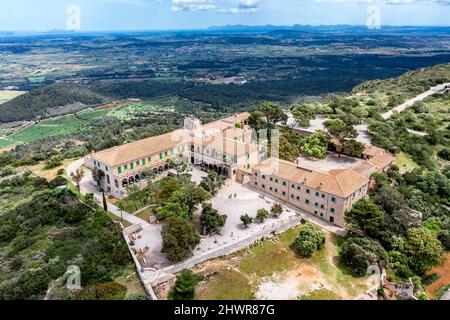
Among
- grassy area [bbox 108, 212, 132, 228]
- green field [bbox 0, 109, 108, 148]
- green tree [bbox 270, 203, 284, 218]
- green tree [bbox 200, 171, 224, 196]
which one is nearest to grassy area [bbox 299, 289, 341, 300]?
green tree [bbox 270, 203, 284, 218]

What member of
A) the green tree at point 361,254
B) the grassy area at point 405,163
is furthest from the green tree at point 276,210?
the grassy area at point 405,163

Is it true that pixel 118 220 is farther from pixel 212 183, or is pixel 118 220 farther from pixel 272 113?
pixel 272 113

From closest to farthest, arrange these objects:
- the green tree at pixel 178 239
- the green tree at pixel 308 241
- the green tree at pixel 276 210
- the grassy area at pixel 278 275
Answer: the grassy area at pixel 278 275, the green tree at pixel 178 239, the green tree at pixel 308 241, the green tree at pixel 276 210

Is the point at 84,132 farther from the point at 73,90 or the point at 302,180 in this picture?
the point at 302,180

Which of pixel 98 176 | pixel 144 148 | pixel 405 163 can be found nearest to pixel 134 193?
pixel 98 176

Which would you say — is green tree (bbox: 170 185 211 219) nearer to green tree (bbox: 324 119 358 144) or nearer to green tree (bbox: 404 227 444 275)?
green tree (bbox: 404 227 444 275)

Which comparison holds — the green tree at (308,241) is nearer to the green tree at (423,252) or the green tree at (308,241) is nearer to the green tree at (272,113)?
the green tree at (423,252)
